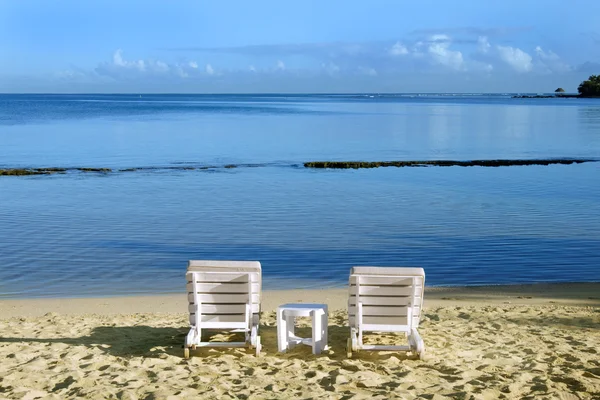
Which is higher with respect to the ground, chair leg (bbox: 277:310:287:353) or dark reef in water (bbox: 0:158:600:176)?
dark reef in water (bbox: 0:158:600:176)

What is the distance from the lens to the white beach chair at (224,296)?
27.0 feet

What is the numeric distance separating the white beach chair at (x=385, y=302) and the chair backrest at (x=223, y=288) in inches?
41.8

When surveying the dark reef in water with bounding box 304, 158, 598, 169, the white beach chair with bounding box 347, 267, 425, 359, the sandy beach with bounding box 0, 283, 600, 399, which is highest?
the dark reef in water with bounding box 304, 158, 598, 169

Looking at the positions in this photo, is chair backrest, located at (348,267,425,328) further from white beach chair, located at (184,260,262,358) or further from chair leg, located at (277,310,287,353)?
white beach chair, located at (184,260,262,358)

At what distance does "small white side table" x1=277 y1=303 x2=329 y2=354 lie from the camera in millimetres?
8195

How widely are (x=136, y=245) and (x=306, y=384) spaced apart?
31.9ft

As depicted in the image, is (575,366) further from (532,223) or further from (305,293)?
(532,223)

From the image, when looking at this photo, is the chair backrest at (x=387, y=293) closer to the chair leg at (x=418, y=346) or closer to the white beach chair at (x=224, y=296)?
the chair leg at (x=418, y=346)

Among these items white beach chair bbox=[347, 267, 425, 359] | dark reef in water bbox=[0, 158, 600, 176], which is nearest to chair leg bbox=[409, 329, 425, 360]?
white beach chair bbox=[347, 267, 425, 359]

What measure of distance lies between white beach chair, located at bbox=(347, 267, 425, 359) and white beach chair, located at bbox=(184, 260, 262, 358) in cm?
105

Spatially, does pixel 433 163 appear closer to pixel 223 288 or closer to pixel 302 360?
pixel 223 288

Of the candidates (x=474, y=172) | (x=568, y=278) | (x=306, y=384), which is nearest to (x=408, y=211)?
(x=568, y=278)

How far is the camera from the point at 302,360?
7.98 metres

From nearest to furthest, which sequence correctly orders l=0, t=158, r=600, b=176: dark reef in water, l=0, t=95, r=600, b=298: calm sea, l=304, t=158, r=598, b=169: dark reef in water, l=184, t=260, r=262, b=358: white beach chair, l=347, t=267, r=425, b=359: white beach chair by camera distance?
l=347, t=267, r=425, b=359: white beach chair < l=184, t=260, r=262, b=358: white beach chair < l=0, t=95, r=600, b=298: calm sea < l=0, t=158, r=600, b=176: dark reef in water < l=304, t=158, r=598, b=169: dark reef in water
